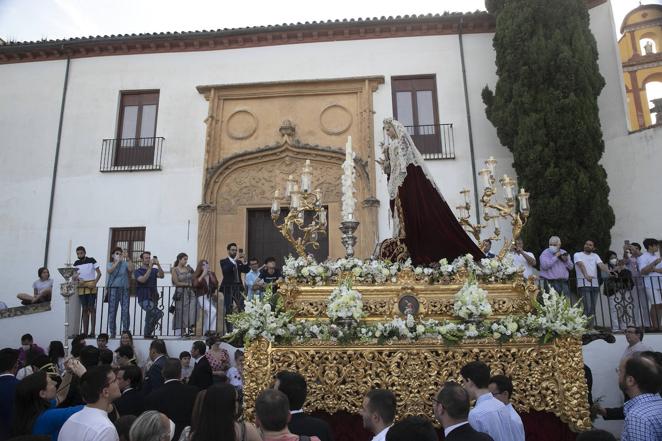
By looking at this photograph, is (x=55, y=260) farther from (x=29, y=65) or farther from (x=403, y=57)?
(x=403, y=57)

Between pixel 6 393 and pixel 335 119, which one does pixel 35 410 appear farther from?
pixel 335 119

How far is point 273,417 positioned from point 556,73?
11757 mm

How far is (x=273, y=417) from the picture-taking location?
2.87 metres

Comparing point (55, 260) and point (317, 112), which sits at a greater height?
point (317, 112)

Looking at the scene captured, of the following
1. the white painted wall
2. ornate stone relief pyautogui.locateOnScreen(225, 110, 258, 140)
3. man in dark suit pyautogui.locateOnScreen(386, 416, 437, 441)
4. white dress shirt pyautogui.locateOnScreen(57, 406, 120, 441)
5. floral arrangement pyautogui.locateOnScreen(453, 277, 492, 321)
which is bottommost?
white dress shirt pyautogui.locateOnScreen(57, 406, 120, 441)

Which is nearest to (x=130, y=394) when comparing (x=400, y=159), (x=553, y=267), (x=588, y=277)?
(x=400, y=159)

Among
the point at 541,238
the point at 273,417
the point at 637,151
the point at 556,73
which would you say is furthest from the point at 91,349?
the point at 637,151

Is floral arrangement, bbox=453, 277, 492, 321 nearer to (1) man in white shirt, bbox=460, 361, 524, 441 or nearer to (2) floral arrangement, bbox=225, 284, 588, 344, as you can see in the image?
(2) floral arrangement, bbox=225, 284, 588, 344

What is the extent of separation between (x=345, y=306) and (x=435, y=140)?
9449mm

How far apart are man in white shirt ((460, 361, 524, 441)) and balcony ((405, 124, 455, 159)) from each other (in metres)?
10.0

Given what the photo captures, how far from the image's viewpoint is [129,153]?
47.5 ft

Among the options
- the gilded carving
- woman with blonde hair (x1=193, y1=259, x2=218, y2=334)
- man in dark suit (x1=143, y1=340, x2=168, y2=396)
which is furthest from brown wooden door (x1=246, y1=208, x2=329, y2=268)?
the gilded carving

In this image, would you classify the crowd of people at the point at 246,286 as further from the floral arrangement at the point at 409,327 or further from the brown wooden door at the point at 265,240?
the floral arrangement at the point at 409,327

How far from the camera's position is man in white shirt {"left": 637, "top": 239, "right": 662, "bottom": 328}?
30.2 ft
